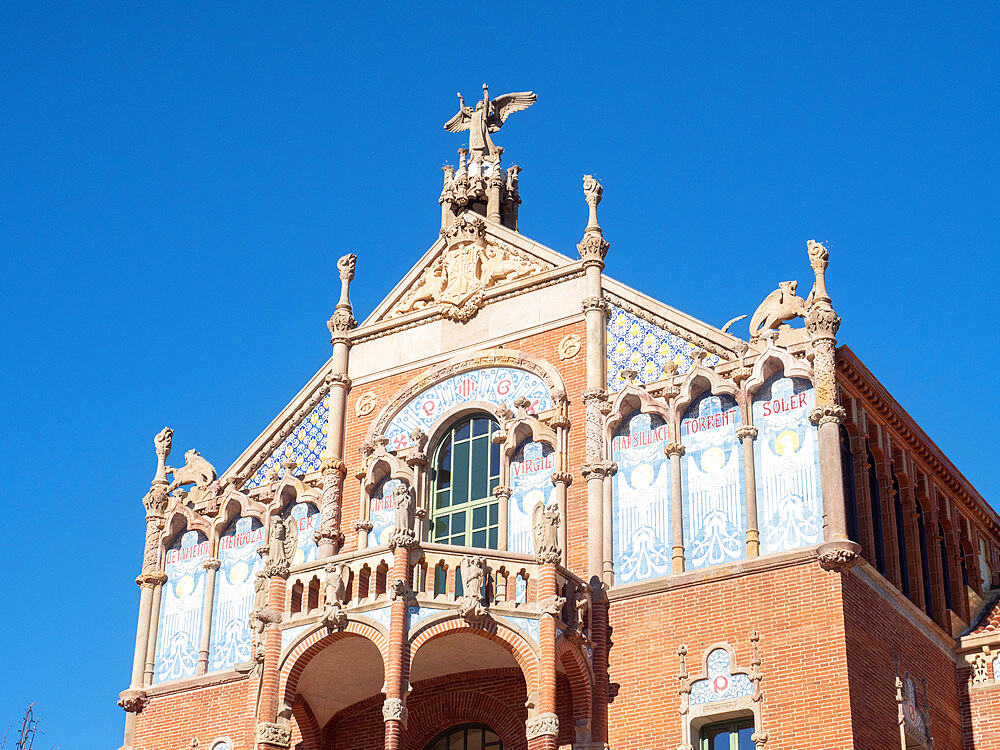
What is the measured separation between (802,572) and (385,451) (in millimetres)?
7157

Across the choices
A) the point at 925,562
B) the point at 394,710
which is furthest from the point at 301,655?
the point at 925,562

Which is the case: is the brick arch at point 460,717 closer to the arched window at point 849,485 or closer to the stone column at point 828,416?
the stone column at point 828,416

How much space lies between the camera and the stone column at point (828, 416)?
20.5m

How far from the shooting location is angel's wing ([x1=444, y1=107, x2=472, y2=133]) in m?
28.6

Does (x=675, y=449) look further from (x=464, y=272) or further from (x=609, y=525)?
(x=464, y=272)

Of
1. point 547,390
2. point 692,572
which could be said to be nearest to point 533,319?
point 547,390

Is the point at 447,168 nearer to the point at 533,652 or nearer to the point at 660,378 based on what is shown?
the point at 660,378

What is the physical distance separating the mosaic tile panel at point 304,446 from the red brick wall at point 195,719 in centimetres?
349

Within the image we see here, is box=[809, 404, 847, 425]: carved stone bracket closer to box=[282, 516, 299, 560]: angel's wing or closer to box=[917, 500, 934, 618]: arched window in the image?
box=[917, 500, 934, 618]: arched window

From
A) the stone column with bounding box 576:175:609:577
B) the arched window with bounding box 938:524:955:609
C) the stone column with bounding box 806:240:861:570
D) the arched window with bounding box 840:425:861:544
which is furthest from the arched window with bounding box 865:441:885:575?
the stone column with bounding box 576:175:609:577

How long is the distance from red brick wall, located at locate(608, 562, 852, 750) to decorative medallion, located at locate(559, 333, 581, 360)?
4158 mm

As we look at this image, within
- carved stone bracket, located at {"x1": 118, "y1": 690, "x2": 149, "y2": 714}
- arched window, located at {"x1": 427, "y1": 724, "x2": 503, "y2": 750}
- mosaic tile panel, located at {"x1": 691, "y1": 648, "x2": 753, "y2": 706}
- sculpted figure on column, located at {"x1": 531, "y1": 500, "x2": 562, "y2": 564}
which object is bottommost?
arched window, located at {"x1": 427, "y1": 724, "x2": 503, "y2": 750}

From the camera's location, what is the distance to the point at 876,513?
2323 cm

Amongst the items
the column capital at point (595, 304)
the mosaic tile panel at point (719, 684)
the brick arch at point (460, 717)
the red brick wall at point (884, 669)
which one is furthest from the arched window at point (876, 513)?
the brick arch at point (460, 717)
